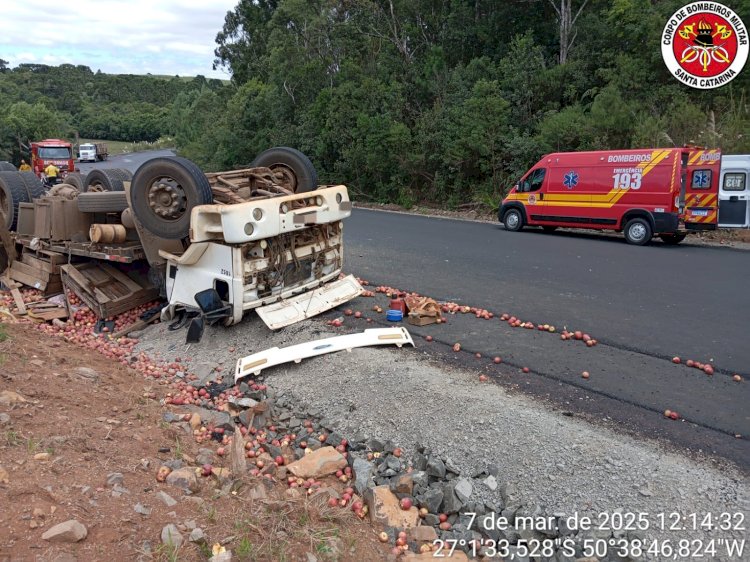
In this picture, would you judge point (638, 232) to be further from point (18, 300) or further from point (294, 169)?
point (18, 300)

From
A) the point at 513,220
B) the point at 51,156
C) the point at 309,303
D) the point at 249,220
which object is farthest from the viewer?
the point at 51,156

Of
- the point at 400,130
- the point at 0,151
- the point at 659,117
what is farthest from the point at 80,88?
the point at 659,117

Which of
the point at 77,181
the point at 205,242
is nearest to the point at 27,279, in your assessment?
the point at 77,181

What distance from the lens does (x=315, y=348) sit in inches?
→ 249

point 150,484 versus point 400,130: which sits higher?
point 400,130

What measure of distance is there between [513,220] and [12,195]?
12587 millimetres

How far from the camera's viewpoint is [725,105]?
19609 mm

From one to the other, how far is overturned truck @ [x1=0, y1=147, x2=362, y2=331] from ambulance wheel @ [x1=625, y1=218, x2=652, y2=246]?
9.57 metres

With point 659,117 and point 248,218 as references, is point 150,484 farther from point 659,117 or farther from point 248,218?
point 659,117

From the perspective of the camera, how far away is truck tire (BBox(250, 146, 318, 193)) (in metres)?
8.66

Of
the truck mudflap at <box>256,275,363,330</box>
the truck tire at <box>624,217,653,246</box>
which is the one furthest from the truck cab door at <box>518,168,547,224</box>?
the truck mudflap at <box>256,275,363,330</box>

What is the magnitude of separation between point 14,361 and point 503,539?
15.8 feet

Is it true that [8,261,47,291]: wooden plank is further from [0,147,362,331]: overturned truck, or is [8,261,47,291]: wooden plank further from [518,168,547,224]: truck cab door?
[518,168,547,224]: truck cab door

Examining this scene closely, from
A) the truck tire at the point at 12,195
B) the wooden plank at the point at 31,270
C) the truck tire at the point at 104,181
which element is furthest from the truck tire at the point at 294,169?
the truck tire at the point at 12,195
